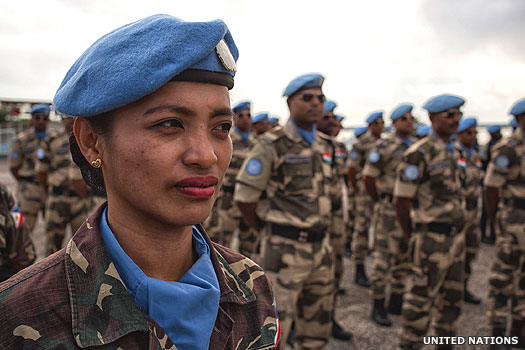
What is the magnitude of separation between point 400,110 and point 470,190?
1736mm

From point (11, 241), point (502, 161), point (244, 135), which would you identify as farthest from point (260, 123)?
point (11, 241)

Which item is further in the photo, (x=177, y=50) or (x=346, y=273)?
(x=346, y=273)

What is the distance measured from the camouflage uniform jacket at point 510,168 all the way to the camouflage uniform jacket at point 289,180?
239 cm

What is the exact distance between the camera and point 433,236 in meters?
3.74

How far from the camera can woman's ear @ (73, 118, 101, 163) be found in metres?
1.13

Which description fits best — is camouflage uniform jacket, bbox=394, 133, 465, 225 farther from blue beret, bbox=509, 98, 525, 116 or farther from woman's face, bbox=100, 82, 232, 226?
woman's face, bbox=100, 82, 232, 226

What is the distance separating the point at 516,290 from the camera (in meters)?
4.15

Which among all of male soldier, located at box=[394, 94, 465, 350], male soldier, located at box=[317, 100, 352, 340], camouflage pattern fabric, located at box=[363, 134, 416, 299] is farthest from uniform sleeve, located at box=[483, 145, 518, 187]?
male soldier, located at box=[317, 100, 352, 340]

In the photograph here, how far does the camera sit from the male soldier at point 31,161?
6.71 m

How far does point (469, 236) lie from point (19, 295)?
6.07 meters

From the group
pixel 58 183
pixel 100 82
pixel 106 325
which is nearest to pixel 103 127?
pixel 100 82

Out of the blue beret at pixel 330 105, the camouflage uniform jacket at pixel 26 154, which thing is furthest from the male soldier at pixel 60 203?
the blue beret at pixel 330 105

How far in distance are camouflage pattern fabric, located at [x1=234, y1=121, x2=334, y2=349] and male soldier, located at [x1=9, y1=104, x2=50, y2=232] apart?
15.7ft

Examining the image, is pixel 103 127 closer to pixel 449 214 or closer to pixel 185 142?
pixel 185 142
